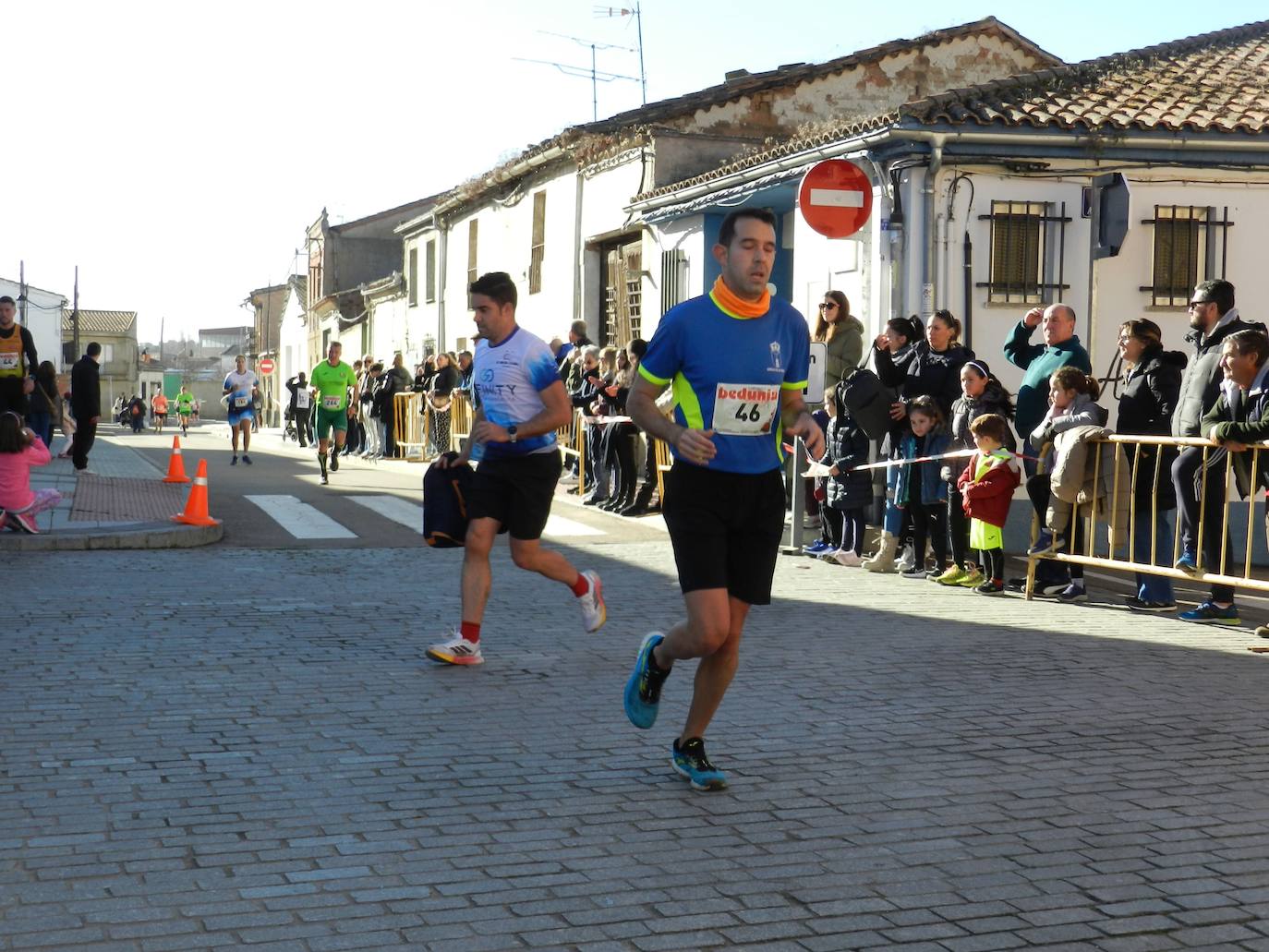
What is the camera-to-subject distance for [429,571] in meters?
11.2

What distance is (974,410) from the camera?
10867 mm

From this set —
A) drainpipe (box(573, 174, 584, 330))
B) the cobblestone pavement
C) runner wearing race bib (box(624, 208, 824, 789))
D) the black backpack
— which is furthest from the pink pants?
drainpipe (box(573, 174, 584, 330))

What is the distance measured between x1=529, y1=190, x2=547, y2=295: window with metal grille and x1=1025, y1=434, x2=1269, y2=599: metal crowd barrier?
19893mm

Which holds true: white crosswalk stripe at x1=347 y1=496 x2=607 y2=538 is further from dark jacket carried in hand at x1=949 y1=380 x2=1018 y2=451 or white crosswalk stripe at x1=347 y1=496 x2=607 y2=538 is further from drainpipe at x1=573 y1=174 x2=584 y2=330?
drainpipe at x1=573 y1=174 x2=584 y2=330

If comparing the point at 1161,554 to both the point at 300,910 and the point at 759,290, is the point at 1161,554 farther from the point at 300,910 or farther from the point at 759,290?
the point at 300,910

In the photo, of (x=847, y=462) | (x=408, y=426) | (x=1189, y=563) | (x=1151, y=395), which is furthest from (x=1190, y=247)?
(x=408, y=426)

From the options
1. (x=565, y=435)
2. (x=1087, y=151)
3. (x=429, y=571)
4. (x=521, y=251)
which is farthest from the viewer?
(x=521, y=251)

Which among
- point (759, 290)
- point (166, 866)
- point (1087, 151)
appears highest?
point (1087, 151)

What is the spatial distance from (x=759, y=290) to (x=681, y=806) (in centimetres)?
170

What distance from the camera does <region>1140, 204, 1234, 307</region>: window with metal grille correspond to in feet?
52.7

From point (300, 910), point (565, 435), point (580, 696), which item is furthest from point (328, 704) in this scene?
point (565, 435)

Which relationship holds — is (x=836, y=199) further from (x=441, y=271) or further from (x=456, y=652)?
(x=441, y=271)

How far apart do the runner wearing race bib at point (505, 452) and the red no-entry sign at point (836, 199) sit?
6032mm

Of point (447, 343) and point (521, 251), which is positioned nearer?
point (521, 251)
